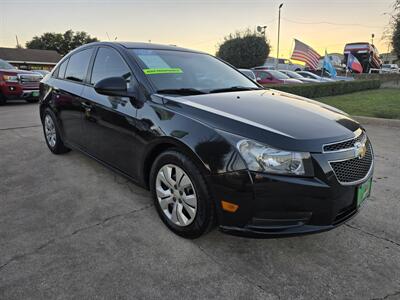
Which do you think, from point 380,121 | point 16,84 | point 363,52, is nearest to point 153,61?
point 380,121

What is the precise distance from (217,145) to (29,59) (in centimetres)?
5063

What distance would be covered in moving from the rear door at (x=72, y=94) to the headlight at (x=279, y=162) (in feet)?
7.84

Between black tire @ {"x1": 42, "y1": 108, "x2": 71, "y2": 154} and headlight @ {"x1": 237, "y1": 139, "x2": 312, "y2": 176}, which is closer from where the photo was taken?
headlight @ {"x1": 237, "y1": 139, "x2": 312, "y2": 176}

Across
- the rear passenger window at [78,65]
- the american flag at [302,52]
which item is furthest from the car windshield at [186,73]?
the american flag at [302,52]

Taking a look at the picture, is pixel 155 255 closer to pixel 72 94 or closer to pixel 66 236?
pixel 66 236

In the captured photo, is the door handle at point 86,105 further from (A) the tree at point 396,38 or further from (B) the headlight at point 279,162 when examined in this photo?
(A) the tree at point 396,38

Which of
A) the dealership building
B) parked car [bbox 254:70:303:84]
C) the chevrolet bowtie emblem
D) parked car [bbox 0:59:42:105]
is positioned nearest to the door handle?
the chevrolet bowtie emblem

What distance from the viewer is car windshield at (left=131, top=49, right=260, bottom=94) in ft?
9.98

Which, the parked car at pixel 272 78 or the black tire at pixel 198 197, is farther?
the parked car at pixel 272 78

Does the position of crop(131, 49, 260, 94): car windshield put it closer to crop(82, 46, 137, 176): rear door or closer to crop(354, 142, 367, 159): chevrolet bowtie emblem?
crop(82, 46, 137, 176): rear door

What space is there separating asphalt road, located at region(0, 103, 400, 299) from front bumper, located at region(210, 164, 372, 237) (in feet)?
1.15

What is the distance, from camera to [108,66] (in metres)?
3.47

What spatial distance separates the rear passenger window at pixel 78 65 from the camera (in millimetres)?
3916

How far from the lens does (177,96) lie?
9.30 feet
